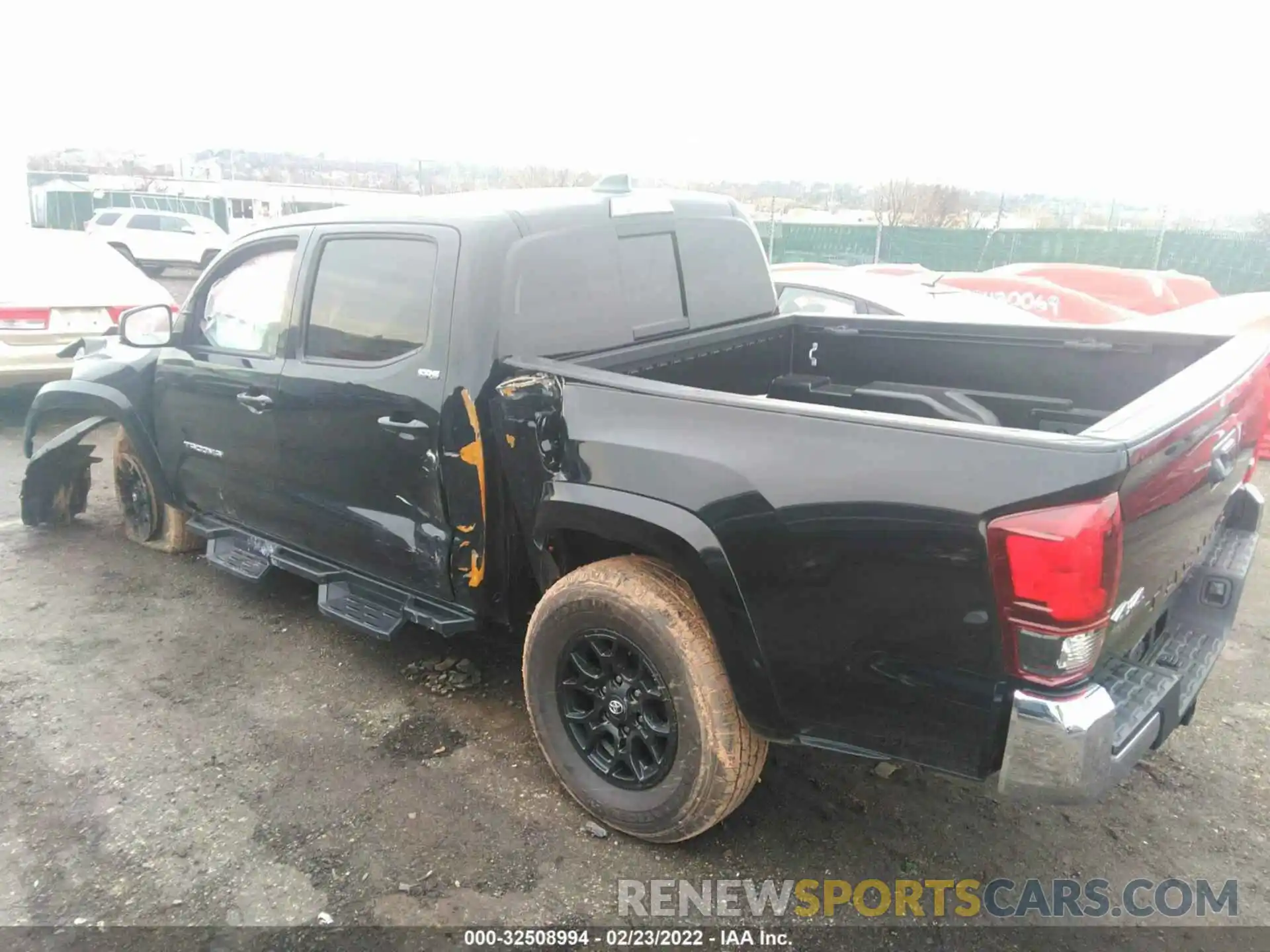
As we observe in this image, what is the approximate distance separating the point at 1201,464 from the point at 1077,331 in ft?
4.09

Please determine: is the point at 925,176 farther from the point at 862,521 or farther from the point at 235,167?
the point at 862,521

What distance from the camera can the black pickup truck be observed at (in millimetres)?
2047

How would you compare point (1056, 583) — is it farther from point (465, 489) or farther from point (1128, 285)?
point (1128, 285)

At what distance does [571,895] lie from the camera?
264cm

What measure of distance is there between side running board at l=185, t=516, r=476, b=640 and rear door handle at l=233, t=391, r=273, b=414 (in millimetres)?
658

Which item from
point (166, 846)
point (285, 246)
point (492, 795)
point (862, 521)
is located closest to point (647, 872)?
point (492, 795)

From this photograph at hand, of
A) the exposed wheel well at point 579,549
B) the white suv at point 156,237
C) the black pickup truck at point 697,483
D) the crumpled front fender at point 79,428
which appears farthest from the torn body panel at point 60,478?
the white suv at point 156,237

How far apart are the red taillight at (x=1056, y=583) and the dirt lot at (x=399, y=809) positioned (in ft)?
2.47

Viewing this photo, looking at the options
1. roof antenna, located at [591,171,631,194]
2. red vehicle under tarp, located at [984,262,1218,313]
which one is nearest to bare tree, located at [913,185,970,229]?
red vehicle under tarp, located at [984,262,1218,313]

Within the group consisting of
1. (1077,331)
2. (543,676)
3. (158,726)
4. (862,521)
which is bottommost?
(158,726)

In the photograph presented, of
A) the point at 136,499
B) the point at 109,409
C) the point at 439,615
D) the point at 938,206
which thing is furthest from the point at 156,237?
the point at 938,206

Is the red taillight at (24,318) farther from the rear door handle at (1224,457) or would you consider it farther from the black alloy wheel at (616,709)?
the rear door handle at (1224,457)

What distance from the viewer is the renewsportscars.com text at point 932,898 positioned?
8.57 feet

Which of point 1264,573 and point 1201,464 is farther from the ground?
point 1201,464
